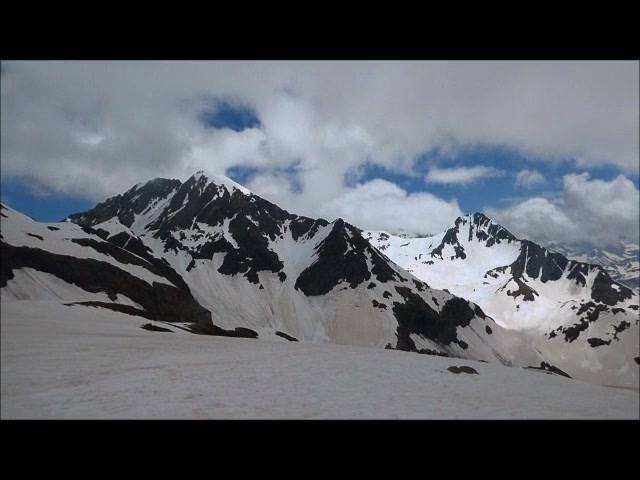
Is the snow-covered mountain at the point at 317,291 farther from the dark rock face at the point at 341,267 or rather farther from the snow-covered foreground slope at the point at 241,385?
the snow-covered foreground slope at the point at 241,385

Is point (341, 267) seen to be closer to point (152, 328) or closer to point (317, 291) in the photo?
point (317, 291)

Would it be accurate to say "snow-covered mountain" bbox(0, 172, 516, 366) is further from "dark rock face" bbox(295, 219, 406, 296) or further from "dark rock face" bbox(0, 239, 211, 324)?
"dark rock face" bbox(0, 239, 211, 324)

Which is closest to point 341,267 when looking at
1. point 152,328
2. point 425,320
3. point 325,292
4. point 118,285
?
point 325,292

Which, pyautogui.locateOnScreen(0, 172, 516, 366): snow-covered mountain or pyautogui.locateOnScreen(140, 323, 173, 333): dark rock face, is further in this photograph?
pyautogui.locateOnScreen(0, 172, 516, 366): snow-covered mountain

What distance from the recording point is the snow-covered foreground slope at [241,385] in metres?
10.1

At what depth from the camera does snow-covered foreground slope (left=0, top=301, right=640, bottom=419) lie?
1012 centimetres

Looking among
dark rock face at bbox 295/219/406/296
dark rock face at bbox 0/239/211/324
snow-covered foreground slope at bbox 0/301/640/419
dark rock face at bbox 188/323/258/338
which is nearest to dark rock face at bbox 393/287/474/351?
dark rock face at bbox 295/219/406/296

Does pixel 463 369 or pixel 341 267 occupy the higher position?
pixel 341 267

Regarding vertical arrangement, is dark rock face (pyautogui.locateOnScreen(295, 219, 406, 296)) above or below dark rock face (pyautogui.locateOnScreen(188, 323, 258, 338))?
above

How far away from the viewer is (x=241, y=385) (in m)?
13.2

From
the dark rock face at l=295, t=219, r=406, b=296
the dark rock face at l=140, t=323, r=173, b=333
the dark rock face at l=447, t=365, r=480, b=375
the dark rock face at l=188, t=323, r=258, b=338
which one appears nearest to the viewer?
the dark rock face at l=447, t=365, r=480, b=375
